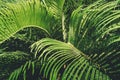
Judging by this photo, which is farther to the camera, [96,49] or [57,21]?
[57,21]

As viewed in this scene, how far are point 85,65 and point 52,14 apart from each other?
0.59 meters

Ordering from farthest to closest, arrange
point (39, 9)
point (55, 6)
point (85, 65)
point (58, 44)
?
1. point (55, 6)
2. point (39, 9)
3. point (58, 44)
4. point (85, 65)

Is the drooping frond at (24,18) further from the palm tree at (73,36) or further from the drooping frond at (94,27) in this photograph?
the drooping frond at (94,27)

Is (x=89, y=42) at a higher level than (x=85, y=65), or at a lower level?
higher

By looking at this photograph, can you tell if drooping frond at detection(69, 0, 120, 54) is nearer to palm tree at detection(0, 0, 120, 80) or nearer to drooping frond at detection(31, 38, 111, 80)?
palm tree at detection(0, 0, 120, 80)

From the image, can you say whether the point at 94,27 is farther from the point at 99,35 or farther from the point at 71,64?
the point at 71,64

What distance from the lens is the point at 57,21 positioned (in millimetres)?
→ 2592

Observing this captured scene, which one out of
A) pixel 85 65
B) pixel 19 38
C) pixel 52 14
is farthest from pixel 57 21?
pixel 85 65

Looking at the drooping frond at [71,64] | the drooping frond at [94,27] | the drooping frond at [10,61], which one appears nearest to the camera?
the drooping frond at [71,64]

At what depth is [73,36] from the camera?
2.33m

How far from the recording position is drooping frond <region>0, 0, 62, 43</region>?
2309mm

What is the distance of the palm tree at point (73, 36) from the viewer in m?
2.14

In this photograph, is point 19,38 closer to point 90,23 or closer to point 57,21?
point 57,21

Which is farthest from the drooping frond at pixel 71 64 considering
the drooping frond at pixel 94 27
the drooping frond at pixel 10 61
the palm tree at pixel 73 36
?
the drooping frond at pixel 10 61
